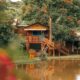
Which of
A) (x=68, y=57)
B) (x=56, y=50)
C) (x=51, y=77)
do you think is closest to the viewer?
(x=51, y=77)

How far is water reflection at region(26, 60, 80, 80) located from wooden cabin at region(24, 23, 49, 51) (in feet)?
11.1

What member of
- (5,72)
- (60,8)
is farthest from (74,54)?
(5,72)

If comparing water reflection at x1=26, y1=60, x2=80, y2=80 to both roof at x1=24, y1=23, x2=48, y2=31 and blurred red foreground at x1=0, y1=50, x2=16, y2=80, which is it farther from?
blurred red foreground at x1=0, y1=50, x2=16, y2=80

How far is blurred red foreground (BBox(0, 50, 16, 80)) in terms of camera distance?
1.11 metres

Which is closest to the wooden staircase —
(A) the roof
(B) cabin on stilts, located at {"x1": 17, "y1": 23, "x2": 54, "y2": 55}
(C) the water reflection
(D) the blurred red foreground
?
(B) cabin on stilts, located at {"x1": 17, "y1": 23, "x2": 54, "y2": 55}

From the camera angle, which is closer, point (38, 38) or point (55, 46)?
point (38, 38)

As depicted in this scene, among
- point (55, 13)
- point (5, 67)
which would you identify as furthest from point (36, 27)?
point (5, 67)

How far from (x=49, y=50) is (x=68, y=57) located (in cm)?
210

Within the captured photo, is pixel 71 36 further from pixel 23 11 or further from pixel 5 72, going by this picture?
pixel 5 72

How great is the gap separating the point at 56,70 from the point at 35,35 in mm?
8072

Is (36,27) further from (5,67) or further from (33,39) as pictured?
(5,67)

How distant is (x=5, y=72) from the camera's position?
1122 mm

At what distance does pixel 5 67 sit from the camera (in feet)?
3.66

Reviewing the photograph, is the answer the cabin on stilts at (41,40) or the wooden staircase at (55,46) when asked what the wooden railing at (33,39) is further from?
the wooden staircase at (55,46)
